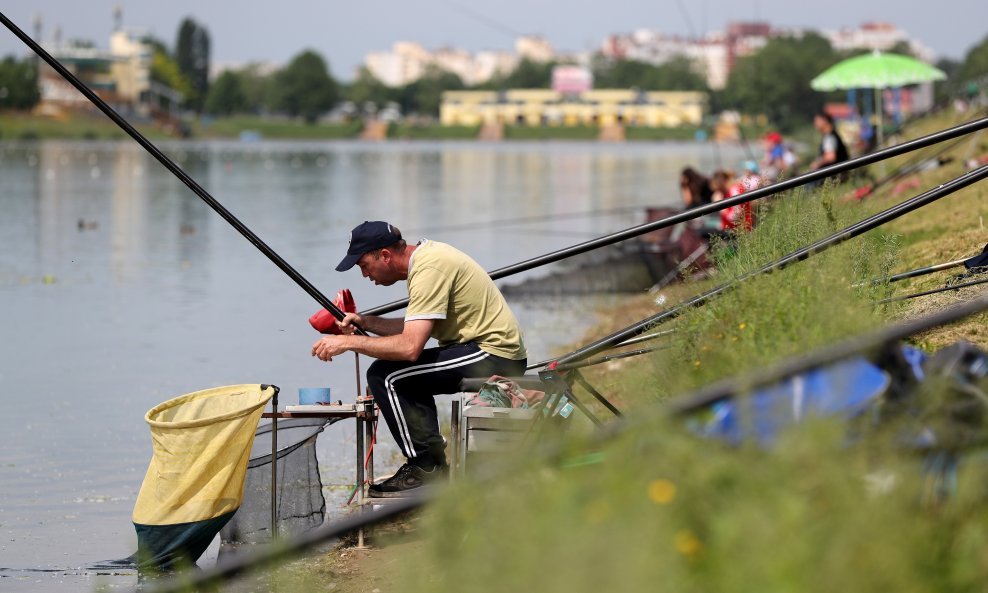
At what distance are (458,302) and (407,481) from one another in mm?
785

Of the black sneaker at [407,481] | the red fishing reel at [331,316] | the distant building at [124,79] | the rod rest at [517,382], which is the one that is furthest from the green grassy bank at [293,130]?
the rod rest at [517,382]

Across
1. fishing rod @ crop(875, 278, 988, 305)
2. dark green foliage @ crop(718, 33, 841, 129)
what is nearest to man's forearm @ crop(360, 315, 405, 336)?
fishing rod @ crop(875, 278, 988, 305)

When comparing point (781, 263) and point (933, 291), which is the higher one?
point (781, 263)

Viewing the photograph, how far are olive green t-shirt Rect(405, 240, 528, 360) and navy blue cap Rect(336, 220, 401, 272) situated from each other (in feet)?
0.42

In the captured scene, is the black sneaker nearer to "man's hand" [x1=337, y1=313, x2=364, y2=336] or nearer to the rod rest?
the rod rest

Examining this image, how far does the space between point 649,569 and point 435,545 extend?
54cm

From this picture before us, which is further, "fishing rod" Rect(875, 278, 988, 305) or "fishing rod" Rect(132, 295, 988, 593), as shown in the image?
"fishing rod" Rect(875, 278, 988, 305)

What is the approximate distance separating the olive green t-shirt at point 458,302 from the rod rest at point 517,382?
252mm

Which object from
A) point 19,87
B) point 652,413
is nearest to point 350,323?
point 652,413

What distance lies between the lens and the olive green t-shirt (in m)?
5.94

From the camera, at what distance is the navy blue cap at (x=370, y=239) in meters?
5.96

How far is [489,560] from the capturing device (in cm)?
285

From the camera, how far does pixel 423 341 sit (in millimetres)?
5891

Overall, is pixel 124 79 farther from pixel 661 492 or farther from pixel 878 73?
pixel 661 492
